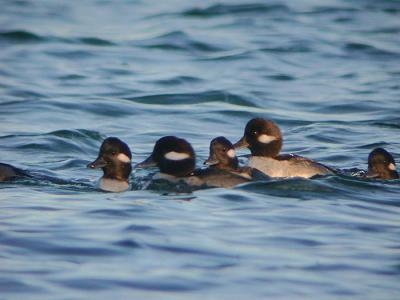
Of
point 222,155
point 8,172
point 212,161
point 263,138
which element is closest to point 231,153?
point 222,155

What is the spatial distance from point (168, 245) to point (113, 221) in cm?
110

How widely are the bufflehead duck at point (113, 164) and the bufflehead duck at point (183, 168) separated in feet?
1.25

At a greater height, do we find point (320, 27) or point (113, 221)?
point (320, 27)

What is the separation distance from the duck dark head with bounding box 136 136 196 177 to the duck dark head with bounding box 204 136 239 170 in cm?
52

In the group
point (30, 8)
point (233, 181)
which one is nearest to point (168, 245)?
point (233, 181)

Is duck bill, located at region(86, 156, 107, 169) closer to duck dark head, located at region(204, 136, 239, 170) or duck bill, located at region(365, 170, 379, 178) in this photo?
duck dark head, located at region(204, 136, 239, 170)

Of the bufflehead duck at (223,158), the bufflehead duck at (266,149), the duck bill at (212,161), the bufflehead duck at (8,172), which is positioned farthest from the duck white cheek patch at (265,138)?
the bufflehead duck at (8,172)

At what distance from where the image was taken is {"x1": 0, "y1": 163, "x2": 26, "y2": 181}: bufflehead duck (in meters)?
13.2

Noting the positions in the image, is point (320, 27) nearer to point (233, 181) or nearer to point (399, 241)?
point (233, 181)

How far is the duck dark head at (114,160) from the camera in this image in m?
13.1

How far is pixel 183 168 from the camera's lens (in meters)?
13.2

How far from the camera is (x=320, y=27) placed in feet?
91.4

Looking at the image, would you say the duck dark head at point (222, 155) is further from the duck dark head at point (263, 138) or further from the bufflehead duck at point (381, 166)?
the bufflehead duck at point (381, 166)

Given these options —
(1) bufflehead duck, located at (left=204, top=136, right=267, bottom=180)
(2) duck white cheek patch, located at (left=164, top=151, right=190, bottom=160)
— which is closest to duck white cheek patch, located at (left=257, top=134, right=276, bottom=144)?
(1) bufflehead duck, located at (left=204, top=136, right=267, bottom=180)
